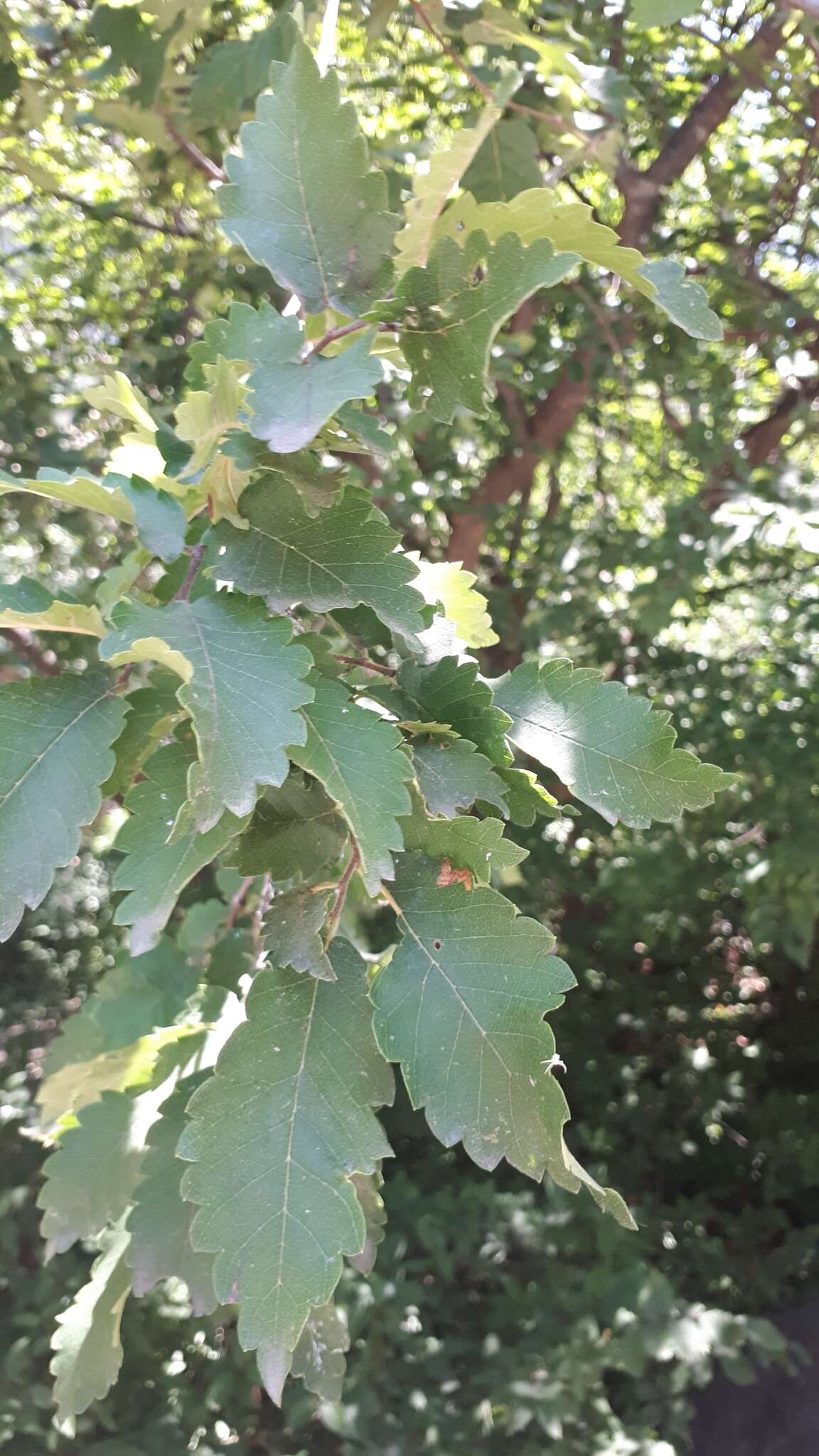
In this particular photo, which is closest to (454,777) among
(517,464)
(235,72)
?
(235,72)

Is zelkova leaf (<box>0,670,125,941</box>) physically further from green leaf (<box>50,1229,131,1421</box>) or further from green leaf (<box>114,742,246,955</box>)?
green leaf (<box>50,1229,131,1421</box>)

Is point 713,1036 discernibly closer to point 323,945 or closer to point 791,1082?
point 791,1082

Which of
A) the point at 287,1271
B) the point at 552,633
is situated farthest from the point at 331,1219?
the point at 552,633

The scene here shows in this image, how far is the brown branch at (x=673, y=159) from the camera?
6.58 ft

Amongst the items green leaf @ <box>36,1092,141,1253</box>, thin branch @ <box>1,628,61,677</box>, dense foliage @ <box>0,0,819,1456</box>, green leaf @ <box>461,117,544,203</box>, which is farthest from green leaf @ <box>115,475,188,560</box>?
thin branch @ <box>1,628,61,677</box>

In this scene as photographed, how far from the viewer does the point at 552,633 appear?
7.21 ft

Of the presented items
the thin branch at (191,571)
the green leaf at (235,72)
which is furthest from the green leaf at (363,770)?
the green leaf at (235,72)

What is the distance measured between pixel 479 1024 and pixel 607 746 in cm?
20

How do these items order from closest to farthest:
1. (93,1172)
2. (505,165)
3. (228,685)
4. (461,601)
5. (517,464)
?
(228,685), (461,601), (93,1172), (505,165), (517,464)

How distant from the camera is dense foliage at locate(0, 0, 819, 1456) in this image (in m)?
0.53

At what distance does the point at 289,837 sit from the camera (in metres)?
0.58

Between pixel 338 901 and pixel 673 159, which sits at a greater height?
pixel 673 159

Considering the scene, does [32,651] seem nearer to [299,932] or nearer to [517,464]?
[517,464]

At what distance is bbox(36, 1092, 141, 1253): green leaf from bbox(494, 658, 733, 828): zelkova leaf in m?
0.50
